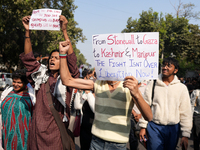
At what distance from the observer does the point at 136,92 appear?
76.8 inches

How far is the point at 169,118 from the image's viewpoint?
2.96m

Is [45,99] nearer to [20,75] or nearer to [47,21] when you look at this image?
[20,75]

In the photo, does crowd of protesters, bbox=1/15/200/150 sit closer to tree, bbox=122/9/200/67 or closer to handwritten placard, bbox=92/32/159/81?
handwritten placard, bbox=92/32/159/81

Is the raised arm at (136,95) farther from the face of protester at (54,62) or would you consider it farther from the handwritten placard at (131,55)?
the face of protester at (54,62)

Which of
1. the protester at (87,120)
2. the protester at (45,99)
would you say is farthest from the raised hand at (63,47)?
the protester at (87,120)

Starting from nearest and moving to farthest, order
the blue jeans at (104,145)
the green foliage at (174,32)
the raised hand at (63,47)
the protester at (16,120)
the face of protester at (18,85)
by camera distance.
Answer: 1. the blue jeans at (104,145)
2. the raised hand at (63,47)
3. the protester at (16,120)
4. the face of protester at (18,85)
5. the green foliage at (174,32)

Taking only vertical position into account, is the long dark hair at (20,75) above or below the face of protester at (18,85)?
above

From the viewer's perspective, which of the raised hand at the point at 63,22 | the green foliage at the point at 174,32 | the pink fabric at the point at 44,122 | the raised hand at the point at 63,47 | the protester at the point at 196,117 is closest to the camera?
the raised hand at the point at 63,47

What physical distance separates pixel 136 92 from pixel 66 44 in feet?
2.96

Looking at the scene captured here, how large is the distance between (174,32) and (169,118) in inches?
1323

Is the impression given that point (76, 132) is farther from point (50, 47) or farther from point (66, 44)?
point (50, 47)

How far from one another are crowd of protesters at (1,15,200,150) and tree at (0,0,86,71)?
10629 millimetres

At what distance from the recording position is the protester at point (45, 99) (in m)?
2.50

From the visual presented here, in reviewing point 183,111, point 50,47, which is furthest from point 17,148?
point 50,47
